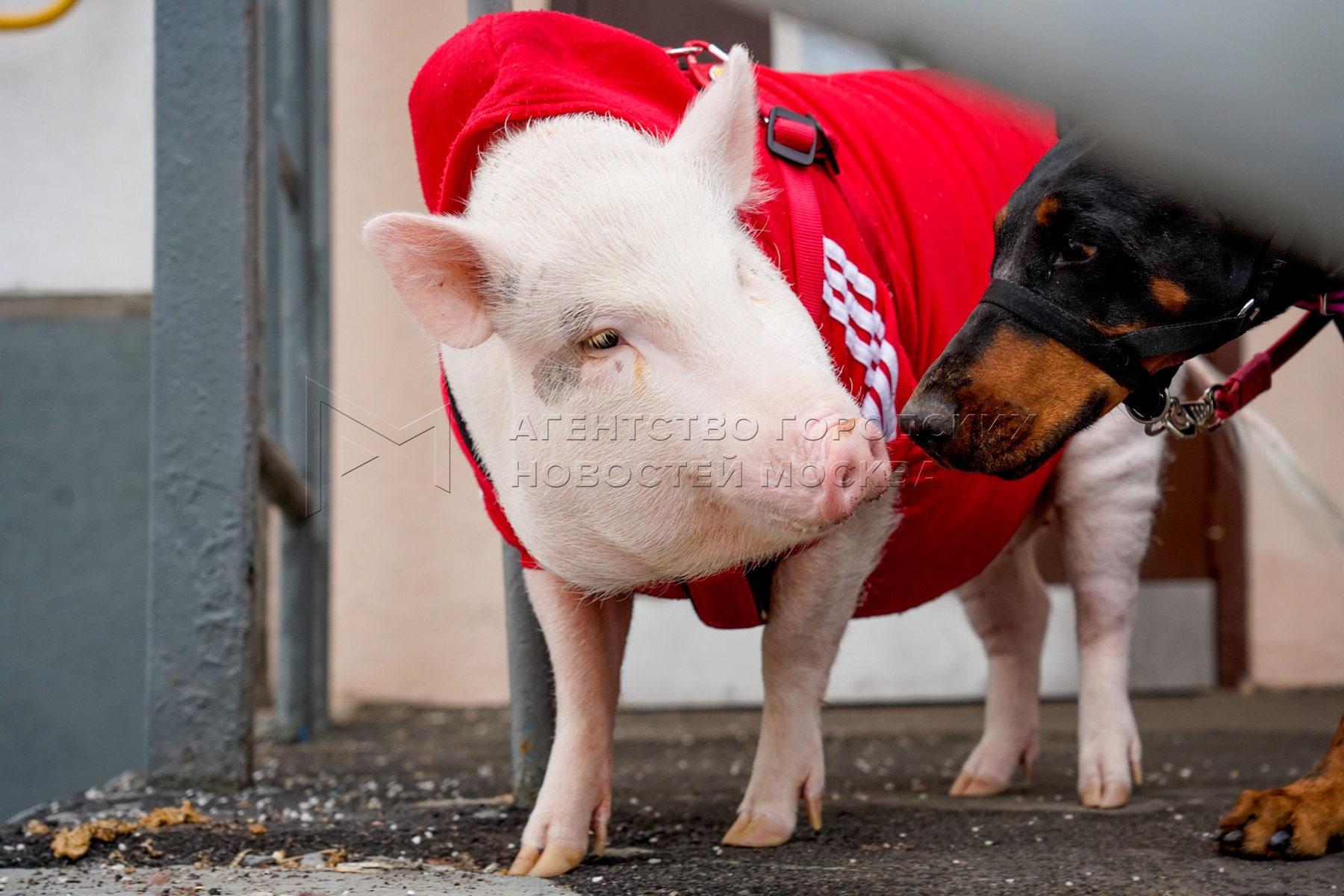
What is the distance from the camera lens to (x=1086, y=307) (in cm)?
176

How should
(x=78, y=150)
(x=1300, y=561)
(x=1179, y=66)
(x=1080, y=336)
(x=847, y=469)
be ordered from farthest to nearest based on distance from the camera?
1. (x=1300, y=561)
2. (x=78, y=150)
3. (x=1080, y=336)
4. (x=847, y=469)
5. (x=1179, y=66)

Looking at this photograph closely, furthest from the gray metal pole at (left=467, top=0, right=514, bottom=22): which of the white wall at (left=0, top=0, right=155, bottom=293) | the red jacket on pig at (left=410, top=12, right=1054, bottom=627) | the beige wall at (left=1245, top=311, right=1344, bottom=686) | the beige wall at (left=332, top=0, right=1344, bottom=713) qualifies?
the beige wall at (left=1245, top=311, right=1344, bottom=686)

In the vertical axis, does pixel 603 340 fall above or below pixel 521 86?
below

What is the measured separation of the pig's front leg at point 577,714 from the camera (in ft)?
6.43

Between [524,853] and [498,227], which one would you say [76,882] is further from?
[498,227]

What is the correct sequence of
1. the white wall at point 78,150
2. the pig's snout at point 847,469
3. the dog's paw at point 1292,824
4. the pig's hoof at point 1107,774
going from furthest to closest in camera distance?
the white wall at point 78,150, the pig's hoof at point 1107,774, the dog's paw at point 1292,824, the pig's snout at point 847,469

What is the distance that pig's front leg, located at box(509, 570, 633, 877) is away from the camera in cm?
196

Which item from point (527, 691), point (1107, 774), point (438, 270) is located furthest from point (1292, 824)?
point (438, 270)

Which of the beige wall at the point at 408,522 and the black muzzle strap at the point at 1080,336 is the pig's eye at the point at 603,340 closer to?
the black muzzle strap at the point at 1080,336

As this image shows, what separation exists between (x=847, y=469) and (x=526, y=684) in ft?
3.86

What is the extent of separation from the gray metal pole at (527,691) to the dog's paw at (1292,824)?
47.4 inches

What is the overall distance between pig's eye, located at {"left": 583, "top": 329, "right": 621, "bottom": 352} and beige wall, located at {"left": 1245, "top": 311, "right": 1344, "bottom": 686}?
435 centimetres

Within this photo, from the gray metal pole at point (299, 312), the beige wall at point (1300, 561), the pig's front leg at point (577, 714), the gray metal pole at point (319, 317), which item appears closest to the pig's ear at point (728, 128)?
the pig's front leg at point (577, 714)

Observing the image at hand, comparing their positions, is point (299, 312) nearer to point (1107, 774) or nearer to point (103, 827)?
point (103, 827)
